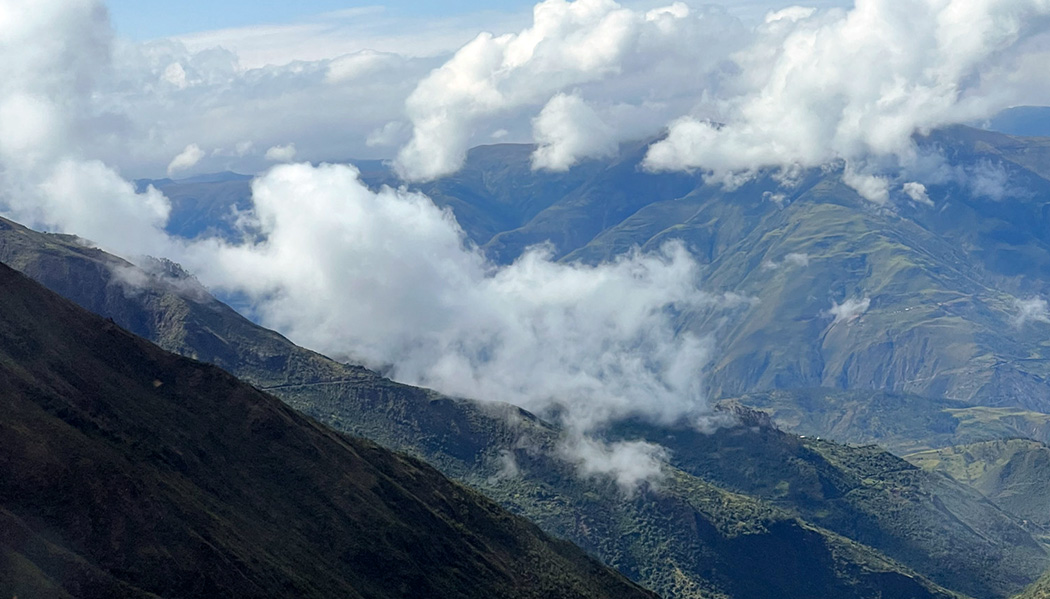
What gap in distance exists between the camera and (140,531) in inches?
7426

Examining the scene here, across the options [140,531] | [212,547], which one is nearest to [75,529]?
[140,531]

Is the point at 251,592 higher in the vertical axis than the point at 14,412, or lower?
lower

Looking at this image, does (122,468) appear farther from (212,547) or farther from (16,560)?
(16,560)

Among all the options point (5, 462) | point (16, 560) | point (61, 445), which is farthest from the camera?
point (61, 445)

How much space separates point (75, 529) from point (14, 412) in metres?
30.9

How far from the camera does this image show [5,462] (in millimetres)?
180250

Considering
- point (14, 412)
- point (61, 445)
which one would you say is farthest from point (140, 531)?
point (14, 412)

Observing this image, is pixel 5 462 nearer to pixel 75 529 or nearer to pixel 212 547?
pixel 75 529

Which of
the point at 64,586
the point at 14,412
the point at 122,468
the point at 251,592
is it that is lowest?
the point at 251,592

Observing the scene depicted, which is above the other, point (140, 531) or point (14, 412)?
point (14, 412)

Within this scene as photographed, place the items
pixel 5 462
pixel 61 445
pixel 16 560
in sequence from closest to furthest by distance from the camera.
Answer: pixel 16 560 → pixel 5 462 → pixel 61 445

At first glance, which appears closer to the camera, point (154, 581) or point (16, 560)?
point (16, 560)

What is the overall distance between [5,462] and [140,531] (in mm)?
26779

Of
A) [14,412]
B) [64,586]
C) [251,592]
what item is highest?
[14,412]
